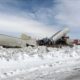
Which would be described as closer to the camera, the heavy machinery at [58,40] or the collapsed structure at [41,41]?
the collapsed structure at [41,41]

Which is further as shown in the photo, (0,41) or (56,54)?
(0,41)

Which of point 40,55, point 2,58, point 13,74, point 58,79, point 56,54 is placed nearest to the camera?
point 58,79

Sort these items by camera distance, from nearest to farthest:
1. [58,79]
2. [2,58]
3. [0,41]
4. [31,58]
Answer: [58,79] < [2,58] < [31,58] < [0,41]

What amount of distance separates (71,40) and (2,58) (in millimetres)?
31974

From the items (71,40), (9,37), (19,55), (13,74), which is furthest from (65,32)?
(13,74)

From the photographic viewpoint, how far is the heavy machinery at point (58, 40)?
137 ft

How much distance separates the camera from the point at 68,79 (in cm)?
934

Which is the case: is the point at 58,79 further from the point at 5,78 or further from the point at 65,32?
the point at 65,32

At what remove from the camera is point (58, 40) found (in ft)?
143

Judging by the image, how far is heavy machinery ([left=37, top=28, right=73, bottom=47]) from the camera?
41.8 m

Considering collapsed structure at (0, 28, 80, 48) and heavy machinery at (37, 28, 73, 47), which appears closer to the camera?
collapsed structure at (0, 28, 80, 48)

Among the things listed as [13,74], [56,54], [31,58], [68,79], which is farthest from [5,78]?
[56,54]

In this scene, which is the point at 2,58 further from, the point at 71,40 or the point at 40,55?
the point at 71,40

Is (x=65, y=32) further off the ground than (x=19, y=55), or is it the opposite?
(x=65, y=32)
